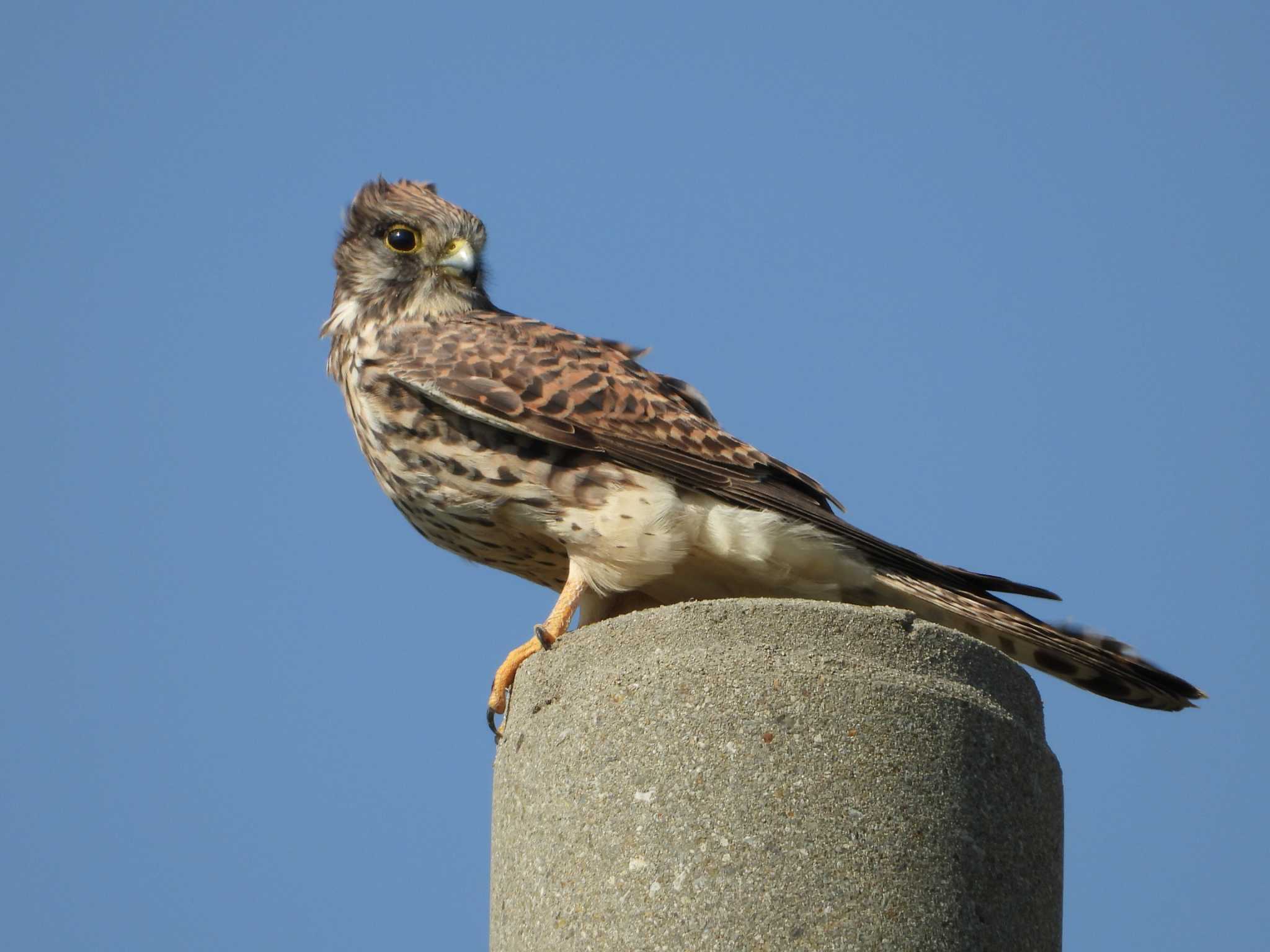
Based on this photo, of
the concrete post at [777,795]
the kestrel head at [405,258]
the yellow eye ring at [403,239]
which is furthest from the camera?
the yellow eye ring at [403,239]

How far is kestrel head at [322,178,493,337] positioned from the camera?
5629 millimetres

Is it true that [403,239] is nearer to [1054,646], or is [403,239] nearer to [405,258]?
[405,258]

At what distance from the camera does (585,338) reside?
18.0 ft

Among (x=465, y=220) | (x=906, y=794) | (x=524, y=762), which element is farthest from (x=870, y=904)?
(x=465, y=220)

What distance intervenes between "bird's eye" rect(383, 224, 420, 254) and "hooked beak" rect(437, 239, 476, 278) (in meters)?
0.14

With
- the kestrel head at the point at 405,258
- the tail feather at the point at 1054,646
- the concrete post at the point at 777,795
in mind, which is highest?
the kestrel head at the point at 405,258

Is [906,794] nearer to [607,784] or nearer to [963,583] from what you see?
[607,784]

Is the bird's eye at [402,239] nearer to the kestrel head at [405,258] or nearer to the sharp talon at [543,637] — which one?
the kestrel head at [405,258]

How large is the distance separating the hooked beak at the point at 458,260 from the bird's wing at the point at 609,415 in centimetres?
46

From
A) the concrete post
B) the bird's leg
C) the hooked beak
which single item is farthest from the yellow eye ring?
the concrete post

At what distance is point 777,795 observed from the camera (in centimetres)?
296

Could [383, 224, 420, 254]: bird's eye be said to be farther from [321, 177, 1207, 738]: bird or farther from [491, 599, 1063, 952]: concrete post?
[491, 599, 1063, 952]: concrete post

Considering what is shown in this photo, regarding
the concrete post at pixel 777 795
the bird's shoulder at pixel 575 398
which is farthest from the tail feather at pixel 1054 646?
the concrete post at pixel 777 795

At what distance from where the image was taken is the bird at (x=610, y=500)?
4.41m
